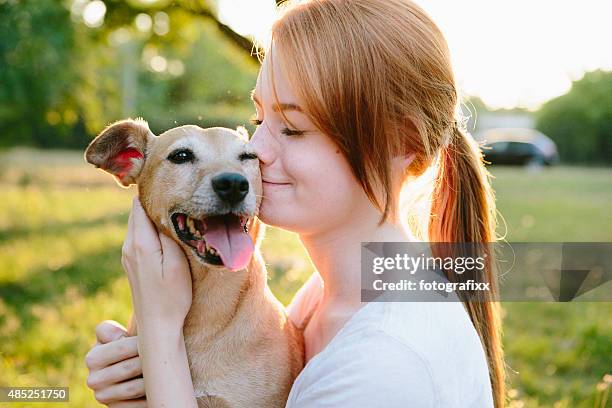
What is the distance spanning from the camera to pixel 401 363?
1.83 m

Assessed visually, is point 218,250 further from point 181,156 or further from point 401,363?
point 401,363

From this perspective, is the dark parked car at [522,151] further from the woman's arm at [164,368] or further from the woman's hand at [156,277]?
the woman's arm at [164,368]

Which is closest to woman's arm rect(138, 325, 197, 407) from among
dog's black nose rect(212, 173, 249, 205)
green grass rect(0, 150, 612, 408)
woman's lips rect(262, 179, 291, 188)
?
dog's black nose rect(212, 173, 249, 205)

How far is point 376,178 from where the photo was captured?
7.21 feet

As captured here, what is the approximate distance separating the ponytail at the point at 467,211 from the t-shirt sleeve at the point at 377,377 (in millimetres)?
684

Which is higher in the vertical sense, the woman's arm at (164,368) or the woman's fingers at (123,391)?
the woman's arm at (164,368)

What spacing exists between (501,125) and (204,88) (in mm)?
19656

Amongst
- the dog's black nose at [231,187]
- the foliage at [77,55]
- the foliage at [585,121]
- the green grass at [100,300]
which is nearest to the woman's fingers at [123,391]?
the dog's black nose at [231,187]

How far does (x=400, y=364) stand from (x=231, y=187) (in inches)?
33.6

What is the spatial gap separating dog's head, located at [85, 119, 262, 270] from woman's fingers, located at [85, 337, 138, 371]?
0.39 meters

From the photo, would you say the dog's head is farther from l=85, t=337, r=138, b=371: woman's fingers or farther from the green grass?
the green grass

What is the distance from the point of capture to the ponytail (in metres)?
2.46

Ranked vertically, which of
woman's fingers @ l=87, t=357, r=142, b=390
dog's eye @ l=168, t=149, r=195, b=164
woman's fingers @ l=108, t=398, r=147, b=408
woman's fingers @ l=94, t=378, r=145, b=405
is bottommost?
woman's fingers @ l=108, t=398, r=147, b=408

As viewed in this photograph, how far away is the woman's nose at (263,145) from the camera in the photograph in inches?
92.2
